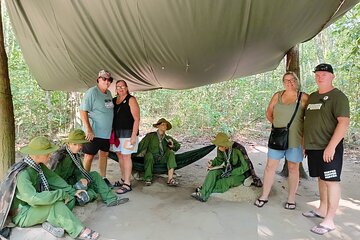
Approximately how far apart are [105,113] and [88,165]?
0.47 meters

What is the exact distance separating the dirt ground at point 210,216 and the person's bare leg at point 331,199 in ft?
0.24

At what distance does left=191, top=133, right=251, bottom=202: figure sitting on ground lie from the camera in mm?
2645

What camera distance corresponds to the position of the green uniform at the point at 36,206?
1.73m

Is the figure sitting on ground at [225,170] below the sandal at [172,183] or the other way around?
the other way around

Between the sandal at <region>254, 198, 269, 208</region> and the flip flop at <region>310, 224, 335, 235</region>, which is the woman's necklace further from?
the flip flop at <region>310, 224, 335, 235</region>

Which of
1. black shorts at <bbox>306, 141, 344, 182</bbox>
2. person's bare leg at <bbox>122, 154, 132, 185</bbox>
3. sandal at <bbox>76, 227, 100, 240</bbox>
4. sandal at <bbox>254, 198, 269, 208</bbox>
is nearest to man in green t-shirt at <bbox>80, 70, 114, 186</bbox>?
person's bare leg at <bbox>122, 154, 132, 185</bbox>

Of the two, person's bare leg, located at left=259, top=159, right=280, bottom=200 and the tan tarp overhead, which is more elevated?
the tan tarp overhead

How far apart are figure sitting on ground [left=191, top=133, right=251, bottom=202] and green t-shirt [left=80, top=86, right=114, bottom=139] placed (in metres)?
0.93

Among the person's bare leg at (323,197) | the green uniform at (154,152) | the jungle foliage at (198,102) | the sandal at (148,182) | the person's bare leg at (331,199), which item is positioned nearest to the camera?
the person's bare leg at (331,199)

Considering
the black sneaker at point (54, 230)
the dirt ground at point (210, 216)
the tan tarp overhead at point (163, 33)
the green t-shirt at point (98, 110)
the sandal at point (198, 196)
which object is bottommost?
the dirt ground at point (210, 216)

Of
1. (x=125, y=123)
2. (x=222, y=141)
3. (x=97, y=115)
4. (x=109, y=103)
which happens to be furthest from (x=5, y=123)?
(x=222, y=141)

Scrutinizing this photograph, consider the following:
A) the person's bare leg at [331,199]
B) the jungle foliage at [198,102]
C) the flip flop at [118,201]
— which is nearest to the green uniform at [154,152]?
the flip flop at [118,201]

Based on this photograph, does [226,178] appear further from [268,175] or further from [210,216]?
[210,216]

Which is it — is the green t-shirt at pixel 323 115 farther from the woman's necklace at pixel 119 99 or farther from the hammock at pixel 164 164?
the woman's necklace at pixel 119 99
